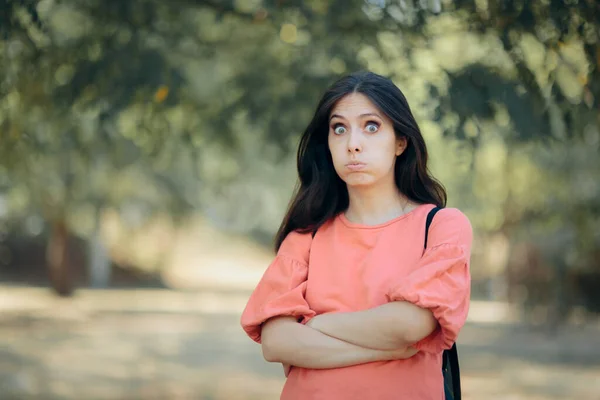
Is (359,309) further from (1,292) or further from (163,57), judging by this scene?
(1,292)

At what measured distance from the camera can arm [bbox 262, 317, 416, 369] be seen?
2461 millimetres

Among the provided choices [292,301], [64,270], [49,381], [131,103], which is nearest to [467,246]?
[292,301]

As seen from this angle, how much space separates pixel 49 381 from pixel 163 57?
5577 mm

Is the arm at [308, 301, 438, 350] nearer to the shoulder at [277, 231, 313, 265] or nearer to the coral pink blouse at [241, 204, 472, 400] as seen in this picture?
the coral pink blouse at [241, 204, 472, 400]

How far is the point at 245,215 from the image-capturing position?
3741 centimetres

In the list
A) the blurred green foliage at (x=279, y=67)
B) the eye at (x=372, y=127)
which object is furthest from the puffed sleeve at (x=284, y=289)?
the blurred green foliage at (x=279, y=67)

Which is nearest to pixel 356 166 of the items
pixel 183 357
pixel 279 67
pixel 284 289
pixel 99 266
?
pixel 284 289

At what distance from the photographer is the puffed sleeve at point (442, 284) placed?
238 centimetres

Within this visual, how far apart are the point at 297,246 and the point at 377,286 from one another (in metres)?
0.28

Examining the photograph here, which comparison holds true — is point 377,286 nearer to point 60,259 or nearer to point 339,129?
point 339,129

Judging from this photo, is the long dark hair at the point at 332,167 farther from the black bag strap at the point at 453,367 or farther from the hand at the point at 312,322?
the black bag strap at the point at 453,367

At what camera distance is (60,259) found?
79.3ft

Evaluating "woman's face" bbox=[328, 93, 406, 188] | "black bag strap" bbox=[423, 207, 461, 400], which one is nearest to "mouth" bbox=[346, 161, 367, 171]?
"woman's face" bbox=[328, 93, 406, 188]

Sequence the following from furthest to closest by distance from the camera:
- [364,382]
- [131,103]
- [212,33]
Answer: [212,33]
[131,103]
[364,382]
